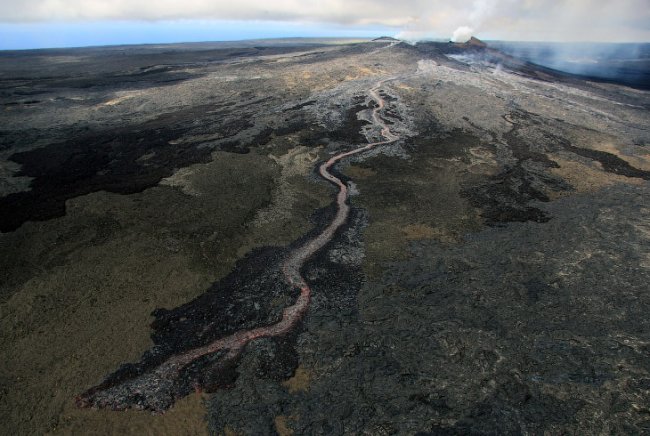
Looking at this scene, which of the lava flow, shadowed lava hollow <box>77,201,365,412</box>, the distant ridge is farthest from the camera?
the distant ridge

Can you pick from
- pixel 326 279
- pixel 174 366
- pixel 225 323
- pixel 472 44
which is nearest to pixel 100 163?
pixel 225 323

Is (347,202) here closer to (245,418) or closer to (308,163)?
(308,163)

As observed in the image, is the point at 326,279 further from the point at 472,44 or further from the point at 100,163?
the point at 472,44

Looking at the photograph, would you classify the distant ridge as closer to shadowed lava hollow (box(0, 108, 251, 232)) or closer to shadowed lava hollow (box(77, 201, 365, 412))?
shadowed lava hollow (box(0, 108, 251, 232))

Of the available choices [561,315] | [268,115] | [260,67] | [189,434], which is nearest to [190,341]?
[189,434]

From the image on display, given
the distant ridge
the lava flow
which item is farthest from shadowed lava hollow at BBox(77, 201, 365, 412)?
the distant ridge

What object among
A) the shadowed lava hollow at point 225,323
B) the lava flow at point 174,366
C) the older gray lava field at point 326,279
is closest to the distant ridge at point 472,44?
the older gray lava field at point 326,279

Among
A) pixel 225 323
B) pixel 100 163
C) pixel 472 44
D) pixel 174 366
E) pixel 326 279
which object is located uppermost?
pixel 472 44

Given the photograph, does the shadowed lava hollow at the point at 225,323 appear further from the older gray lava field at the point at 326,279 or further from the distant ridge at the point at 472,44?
the distant ridge at the point at 472,44

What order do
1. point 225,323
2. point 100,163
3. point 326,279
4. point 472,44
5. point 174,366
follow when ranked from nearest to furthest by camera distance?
point 174,366
point 225,323
point 326,279
point 100,163
point 472,44
